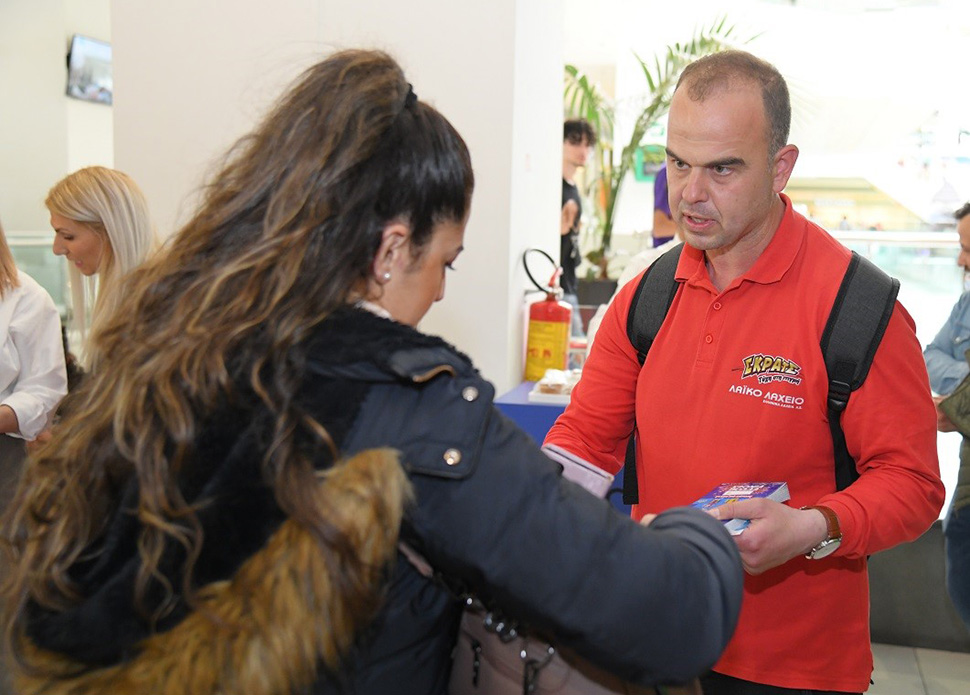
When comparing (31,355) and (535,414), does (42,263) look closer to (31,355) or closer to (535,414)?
(31,355)

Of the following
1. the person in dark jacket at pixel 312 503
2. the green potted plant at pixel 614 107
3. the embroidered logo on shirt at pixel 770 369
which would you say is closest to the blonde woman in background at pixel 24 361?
the person in dark jacket at pixel 312 503

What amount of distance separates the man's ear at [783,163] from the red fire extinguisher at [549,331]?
225 cm

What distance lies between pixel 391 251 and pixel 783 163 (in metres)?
0.98

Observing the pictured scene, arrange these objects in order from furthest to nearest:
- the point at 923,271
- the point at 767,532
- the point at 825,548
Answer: the point at 923,271, the point at 825,548, the point at 767,532

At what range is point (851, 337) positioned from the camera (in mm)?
1604

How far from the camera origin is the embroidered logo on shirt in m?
1.64

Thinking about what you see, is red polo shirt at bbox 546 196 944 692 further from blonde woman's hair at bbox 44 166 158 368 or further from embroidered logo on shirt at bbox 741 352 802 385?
blonde woman's hair at bbox 44 166 158 368

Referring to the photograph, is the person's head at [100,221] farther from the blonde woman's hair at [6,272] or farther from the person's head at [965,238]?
the person's head at [965,238]

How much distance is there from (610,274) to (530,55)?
2.99 meters

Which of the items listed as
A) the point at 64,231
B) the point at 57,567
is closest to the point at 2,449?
the point at 64,231

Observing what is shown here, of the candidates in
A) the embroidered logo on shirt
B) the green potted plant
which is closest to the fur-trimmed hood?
the embroidered logo on shirt

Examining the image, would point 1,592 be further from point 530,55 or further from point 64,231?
point 530,55

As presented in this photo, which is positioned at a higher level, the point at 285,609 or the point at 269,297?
the point at 269,297

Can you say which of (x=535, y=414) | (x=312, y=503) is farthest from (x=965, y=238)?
(x=312, y=503)
